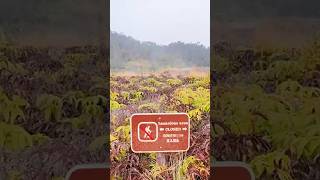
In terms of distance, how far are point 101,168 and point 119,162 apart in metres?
0.07

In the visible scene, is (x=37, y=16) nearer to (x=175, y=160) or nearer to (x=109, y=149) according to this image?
(x=109, y=149)

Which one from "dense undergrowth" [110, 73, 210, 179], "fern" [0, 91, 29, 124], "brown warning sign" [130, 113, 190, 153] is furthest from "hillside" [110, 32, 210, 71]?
"fern" [0, 91, 29, 124]

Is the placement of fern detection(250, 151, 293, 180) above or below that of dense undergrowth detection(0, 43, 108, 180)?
below

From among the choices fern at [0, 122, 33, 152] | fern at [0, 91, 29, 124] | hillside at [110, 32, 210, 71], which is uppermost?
hillside at [110, 32, 210, 71]

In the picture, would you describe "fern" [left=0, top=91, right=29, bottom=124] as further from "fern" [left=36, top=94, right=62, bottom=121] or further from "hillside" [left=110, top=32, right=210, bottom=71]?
"hillside" [left=110, top=32, right=210, bottom=71]

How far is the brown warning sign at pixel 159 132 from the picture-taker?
2311 mm

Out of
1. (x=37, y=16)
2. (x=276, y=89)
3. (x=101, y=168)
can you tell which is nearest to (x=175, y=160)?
(x=101, y=168)

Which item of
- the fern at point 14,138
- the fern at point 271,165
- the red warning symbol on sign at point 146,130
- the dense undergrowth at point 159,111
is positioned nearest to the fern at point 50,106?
the fern at point 14,138

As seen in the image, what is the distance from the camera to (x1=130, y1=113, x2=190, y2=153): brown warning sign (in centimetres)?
231

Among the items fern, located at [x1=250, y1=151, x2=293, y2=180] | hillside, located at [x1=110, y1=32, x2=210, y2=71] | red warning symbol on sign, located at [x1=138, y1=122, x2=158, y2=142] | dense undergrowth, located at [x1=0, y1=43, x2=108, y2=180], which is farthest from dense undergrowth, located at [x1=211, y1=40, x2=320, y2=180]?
dense undergrowth, located at [x1=0, y1=43, x2=108, y2=180]

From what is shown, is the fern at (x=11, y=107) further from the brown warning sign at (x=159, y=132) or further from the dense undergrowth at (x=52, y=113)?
the brown warning sign at (x=159, y=132)

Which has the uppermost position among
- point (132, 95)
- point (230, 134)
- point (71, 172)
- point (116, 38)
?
point (116, 38)

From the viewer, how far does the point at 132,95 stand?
2.32 meters

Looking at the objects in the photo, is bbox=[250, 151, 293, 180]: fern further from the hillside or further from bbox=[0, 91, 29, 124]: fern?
bbox=[0, 91, 29, 124]: fern
